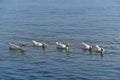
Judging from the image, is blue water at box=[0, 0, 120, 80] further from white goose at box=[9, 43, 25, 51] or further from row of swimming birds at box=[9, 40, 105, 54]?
white goose at box=[9, 43, 25, 51]

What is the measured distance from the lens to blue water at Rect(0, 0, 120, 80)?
7050 cm

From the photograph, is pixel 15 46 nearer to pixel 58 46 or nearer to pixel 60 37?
pixel 58 46

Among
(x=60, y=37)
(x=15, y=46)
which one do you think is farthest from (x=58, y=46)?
(x=60, y=37)

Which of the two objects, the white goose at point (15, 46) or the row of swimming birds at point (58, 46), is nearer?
the row of swimming birds at point (58, 46)

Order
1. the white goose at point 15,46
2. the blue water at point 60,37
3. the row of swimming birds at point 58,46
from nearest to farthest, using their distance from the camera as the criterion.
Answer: the blue water at point 60,37 < the row of swimming birds at point 58,46 < the white goose at point 15,46

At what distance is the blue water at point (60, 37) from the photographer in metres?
70.5

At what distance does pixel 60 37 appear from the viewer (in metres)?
94.1

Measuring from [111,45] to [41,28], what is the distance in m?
25.4

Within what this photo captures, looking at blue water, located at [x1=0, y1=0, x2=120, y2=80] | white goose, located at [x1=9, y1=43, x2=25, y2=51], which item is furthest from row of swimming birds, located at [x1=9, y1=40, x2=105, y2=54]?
blue water, located at [x1=0, y1=0, x2=120, y2=80]

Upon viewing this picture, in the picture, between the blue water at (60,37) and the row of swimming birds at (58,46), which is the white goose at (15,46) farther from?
the blue water at (60,37)

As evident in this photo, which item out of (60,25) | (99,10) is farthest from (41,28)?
(99,10)

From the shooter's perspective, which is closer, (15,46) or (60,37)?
(15,46)

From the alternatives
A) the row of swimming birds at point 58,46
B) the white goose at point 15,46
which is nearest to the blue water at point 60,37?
the row of swimming birds at point 58,46

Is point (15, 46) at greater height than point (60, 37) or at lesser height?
lesser
